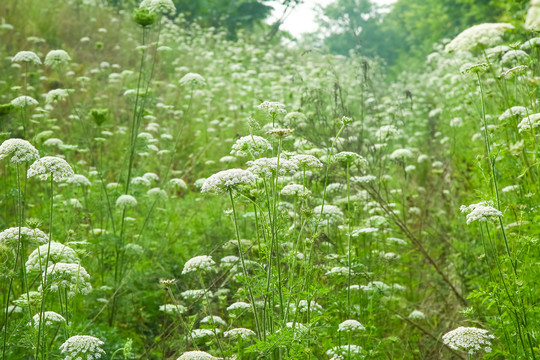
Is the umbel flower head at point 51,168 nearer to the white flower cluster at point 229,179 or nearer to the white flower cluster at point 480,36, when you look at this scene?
the white flower cluster at point 229,179

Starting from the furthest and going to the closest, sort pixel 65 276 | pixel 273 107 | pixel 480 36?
1. pixel 480 36
2. pixel 65 276
3. pixel 273 107

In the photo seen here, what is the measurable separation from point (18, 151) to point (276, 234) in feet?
4.46

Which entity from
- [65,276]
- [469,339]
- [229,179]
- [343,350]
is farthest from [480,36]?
[65,276]

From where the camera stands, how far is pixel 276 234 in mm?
2479

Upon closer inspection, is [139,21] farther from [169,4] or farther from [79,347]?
[79,347]

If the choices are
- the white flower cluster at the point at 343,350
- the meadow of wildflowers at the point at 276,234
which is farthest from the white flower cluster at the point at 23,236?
the white flower cluster at the point at 343,350

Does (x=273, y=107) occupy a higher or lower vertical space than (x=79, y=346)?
higher

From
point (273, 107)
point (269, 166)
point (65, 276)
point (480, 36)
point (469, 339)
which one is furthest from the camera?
point (480, 36)

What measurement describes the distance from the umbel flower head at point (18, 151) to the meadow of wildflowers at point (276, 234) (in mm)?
17

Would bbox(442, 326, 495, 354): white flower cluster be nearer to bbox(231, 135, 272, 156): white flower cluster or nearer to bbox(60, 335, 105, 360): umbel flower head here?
bbox(231, 135, 272, 156): white flower cluster

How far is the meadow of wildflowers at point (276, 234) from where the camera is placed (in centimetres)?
267

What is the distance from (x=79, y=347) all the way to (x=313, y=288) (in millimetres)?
1194

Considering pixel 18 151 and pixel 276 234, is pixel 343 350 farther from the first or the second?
pixel 18 151

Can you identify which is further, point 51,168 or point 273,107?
point 273,107
